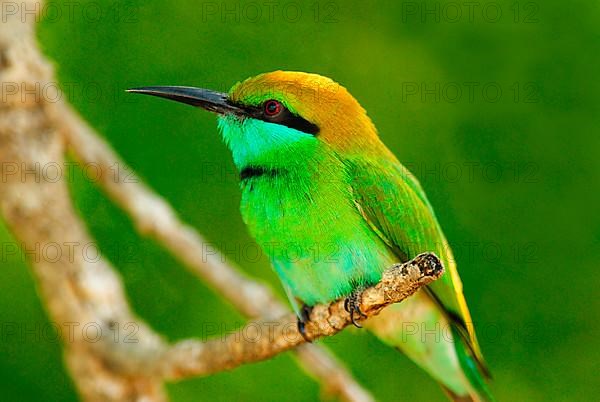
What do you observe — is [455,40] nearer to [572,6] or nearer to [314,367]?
[572,6]

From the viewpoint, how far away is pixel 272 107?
2.74 meters

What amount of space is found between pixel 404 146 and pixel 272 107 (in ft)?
2.99

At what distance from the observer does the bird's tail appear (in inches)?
113

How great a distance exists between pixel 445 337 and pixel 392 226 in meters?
0.43

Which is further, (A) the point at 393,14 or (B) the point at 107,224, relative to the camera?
(B) the point at 107,224

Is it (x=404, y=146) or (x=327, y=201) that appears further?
(x=404, y=146)

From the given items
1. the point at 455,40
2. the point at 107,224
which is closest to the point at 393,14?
the point at 455,40

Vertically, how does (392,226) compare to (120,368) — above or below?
above

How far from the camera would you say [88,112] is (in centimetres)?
369
